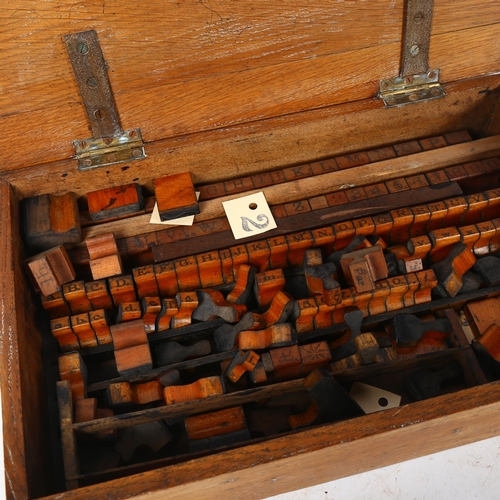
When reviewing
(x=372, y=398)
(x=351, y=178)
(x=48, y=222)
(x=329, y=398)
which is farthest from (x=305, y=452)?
(x=48, y=222)

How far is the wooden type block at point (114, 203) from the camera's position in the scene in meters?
2.29

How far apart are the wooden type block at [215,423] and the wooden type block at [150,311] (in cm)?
39

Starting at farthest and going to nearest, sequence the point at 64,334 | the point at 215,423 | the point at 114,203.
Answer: the point at 114,203 < the point at 64,334 < the point at 215,423

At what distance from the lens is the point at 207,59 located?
83.7 inches

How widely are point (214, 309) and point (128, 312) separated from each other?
333 mm

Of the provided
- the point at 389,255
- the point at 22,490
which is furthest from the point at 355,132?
the point at 22,490

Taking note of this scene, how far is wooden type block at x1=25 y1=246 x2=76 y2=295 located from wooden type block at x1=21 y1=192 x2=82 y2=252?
7 cm

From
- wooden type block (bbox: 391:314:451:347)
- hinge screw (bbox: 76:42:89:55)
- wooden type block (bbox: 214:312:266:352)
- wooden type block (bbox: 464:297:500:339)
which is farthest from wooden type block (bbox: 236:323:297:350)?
hinge screw (bbox: 76:42:89:55)

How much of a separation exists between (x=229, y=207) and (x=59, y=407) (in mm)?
1014

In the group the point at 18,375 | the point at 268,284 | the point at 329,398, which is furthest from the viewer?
the point at 268,284

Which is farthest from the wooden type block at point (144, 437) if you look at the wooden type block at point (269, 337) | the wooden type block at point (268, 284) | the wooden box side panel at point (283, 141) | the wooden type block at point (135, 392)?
the wooden box side panel at point (283, 141)

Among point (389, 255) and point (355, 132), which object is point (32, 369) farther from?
point (355, 132)

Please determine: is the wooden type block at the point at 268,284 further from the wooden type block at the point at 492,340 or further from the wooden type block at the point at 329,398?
the wooden type block at the point at 492,340

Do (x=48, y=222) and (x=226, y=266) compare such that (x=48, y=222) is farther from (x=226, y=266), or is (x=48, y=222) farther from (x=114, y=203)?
(x=226, y=266)
